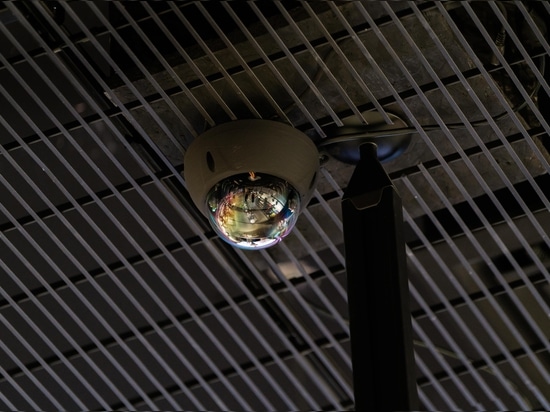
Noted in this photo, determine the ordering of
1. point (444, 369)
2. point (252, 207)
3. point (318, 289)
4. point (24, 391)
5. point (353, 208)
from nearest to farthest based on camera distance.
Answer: point (353, 208) < point (252, 207) < point (318, 289) < point (444, 369) < point (24, 391)

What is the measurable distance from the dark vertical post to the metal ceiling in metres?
0.39

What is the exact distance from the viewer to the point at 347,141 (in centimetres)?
301

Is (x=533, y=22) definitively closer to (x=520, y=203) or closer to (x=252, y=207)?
(x=520, y=203)

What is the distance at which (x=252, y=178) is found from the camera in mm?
2795

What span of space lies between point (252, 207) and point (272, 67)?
1.07 feet

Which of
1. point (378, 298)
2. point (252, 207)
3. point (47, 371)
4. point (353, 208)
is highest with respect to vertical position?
point (47, 371)

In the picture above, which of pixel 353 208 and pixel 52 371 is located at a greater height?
pixel 52 371

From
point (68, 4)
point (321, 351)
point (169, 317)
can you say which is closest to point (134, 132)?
point (68, 4)

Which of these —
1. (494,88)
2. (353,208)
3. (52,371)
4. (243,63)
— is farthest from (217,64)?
(52,371)

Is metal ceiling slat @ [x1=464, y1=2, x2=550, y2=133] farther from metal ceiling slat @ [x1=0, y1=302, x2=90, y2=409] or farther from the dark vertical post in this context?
metal ceiling slat @ [x1=0, y1=302, x2=90, y2=409]

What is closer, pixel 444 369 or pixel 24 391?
pixel 444 369

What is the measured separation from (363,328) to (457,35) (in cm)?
77

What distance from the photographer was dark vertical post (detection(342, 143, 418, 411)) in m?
2.32

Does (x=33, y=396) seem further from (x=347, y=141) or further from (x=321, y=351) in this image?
(x=347, y=141)
